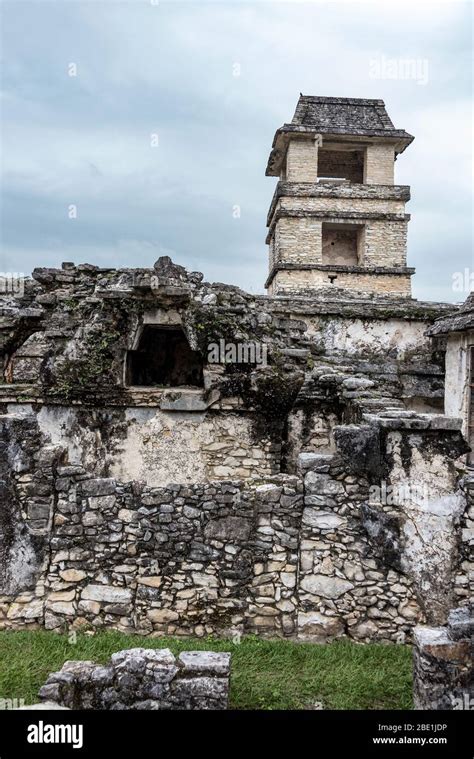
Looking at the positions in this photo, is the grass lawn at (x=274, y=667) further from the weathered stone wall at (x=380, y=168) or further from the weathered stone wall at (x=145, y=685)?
the weathered stone wall at (x=380, y=168)

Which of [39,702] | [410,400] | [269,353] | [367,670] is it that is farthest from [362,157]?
[39,702]

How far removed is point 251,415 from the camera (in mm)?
8789

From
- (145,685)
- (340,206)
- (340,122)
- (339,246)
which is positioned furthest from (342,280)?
(145,685)

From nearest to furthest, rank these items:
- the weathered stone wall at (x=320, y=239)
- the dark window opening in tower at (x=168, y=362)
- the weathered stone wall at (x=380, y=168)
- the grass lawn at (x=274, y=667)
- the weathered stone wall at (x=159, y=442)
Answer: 1. the grass lawn at (x=274, y=667)
2. the weathered stone wall at (x=159, y=442)
3. the dark window opening in tower at (x=168, y=362)
4. the weathered stone wall at (x=320, y=239)
5. the weathered stone wall at (x=380, y=168)

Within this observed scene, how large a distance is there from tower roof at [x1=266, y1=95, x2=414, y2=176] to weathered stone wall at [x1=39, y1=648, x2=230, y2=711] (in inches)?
746

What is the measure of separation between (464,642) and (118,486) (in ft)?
12.4

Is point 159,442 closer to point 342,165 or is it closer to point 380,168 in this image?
point 380,168

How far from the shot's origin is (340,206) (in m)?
19.4

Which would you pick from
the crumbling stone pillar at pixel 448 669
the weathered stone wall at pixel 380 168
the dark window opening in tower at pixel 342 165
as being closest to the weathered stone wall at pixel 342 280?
the weathered stone wall at pixel 380 168

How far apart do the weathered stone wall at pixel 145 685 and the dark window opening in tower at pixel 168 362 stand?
6944mm

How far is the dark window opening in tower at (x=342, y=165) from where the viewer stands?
21.3 m

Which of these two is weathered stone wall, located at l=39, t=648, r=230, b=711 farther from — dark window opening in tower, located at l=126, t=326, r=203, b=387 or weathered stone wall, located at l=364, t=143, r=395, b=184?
weathered stone wall, located at l=364, t=143, r=395, b=184

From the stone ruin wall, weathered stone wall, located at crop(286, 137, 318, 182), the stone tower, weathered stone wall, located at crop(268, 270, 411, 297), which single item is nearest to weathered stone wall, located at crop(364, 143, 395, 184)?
the stone tower

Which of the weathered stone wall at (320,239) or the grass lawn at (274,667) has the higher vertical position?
the weathered stone wall at (320,239)
